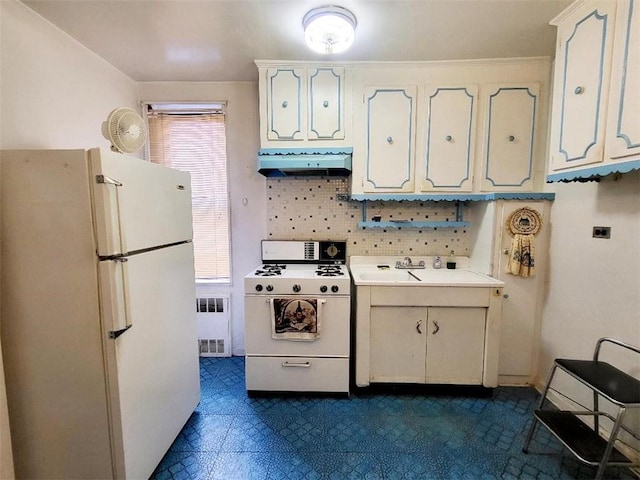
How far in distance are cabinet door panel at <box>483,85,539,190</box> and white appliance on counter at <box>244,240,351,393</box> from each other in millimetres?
1420

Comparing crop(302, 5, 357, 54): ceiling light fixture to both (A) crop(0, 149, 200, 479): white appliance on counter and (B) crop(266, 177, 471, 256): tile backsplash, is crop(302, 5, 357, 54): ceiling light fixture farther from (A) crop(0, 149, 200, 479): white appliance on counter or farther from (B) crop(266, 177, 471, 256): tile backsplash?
(A) crop(0, 149, 200, 479): white appliance on counter

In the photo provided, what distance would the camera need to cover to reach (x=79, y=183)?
115cm

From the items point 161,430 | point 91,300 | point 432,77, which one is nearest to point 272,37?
point 432,77

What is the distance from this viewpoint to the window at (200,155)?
257 cm

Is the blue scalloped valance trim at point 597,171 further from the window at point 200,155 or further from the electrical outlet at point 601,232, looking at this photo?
the window at point 200,155

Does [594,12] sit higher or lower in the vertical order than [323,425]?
higher

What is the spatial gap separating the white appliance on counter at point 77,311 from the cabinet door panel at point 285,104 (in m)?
1.07

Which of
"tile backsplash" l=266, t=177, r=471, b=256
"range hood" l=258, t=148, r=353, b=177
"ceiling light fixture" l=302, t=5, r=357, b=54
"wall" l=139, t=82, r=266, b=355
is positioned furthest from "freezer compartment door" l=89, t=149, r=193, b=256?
"ceiling light fixture" l=302, t=5, r=357, b=54

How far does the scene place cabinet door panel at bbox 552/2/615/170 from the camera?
1.38m

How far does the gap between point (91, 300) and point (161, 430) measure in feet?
2.72

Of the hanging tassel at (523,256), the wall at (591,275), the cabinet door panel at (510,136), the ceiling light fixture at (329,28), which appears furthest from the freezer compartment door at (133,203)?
the wall at (591,275)

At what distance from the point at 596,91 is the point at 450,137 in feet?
2.76

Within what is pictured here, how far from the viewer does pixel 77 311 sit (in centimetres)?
122

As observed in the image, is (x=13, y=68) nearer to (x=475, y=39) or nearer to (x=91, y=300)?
(x=91, y=300)
